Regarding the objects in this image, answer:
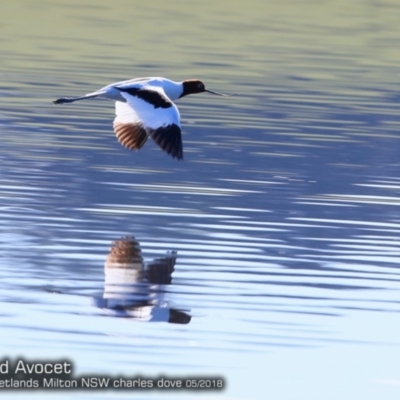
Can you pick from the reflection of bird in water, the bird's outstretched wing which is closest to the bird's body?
the bird's outstretched wing

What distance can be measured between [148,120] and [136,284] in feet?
11.4

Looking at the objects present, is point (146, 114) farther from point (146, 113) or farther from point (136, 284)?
point (136, 284)

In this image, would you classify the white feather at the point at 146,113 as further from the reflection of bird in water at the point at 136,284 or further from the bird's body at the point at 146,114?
the reflection of bird in water at the point at 136,284

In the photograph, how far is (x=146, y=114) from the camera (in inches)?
582

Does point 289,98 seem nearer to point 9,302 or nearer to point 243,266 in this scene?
point 243,266

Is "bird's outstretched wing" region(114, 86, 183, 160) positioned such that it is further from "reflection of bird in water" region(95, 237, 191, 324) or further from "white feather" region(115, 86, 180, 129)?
"reflection of bird in water" region(95, 237, 191, 324)

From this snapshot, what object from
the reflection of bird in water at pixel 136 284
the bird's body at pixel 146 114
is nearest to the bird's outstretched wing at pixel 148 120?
the bird's body at pixel 146 114

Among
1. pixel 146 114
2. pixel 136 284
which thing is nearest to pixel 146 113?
pixel 146 114

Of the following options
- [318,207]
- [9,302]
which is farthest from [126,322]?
[318,207]

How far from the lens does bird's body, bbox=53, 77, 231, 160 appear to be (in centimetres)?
1434

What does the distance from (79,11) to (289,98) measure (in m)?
19.4

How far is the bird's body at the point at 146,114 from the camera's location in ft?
47.0

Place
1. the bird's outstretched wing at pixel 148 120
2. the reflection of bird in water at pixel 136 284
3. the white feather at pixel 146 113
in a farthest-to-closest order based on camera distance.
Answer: the white feather at pixel 146 113 → the bird's outstretched wing at pixel 148 120 → the reflection of bird in water at pixel 136 284

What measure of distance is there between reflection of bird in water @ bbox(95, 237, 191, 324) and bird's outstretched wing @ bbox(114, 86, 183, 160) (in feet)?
4.37
